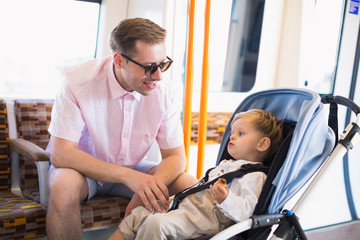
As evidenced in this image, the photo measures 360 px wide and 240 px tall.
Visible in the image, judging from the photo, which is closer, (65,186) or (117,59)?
(65,186)

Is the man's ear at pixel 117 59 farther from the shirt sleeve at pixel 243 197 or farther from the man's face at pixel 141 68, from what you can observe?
the shirt sleeve at pixel 243 197

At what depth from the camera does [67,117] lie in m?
1.86

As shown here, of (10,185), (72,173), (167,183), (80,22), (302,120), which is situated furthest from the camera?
(80,22)

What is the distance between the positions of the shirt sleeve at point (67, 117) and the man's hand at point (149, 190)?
355mm

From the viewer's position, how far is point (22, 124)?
2383mm

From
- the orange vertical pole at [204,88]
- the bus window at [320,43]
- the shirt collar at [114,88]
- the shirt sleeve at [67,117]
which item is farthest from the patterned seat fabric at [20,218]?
the bus window at [320,43]

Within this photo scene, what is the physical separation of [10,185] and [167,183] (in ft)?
3.29

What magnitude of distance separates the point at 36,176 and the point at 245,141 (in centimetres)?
129

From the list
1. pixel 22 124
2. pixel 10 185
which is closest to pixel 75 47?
pixel 22 124

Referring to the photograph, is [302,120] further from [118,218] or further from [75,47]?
[75,47]

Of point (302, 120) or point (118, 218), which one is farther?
point (118, 218)

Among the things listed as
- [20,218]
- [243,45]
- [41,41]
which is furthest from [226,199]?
[243,45]

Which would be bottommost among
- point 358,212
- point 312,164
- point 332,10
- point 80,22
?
point 358,212

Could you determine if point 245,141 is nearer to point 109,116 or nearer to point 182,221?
point 182,221
